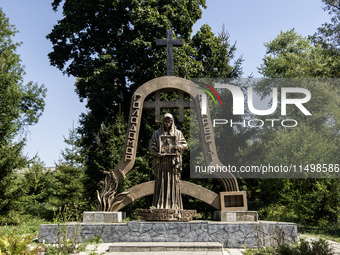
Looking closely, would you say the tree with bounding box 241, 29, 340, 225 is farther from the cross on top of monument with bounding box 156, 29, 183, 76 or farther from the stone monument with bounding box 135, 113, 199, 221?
the cross on top of monument with bounding box 156, 29, 183, 76

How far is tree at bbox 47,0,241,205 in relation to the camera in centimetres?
1842

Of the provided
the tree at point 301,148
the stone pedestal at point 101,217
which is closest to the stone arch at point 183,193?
the stone pedestal at point 101,217

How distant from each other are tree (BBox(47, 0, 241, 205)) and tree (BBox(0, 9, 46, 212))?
2752 mm

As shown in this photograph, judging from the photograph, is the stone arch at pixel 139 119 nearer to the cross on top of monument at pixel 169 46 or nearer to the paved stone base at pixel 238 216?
the cross on top of monument at pixel 169 46

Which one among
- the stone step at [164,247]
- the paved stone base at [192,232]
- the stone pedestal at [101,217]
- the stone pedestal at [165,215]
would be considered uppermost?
the stone pedestal at [165,215]

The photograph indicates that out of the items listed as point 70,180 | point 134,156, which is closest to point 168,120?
point 134,156

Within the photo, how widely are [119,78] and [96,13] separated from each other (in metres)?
4.05

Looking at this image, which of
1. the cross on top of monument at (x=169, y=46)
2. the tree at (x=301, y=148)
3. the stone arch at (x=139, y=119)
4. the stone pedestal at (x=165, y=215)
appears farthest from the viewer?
the tree at (x=301, y=148)

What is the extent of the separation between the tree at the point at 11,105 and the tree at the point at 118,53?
275 centimetres

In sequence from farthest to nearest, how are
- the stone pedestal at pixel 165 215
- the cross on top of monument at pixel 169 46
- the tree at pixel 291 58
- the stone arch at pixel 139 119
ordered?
Result: the tree at pixel 291 58 → the cross on top of monument at pixel 169 46 → the stone arch at pixel 139 119 → the stone pedestal at pixel 165 215

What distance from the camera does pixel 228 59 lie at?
65.4 feet

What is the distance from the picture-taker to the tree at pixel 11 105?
48.7 ft

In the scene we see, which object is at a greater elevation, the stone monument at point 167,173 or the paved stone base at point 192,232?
the stone monument at point 167,173

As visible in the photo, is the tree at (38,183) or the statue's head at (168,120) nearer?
A: the statue's head at (168,120)
